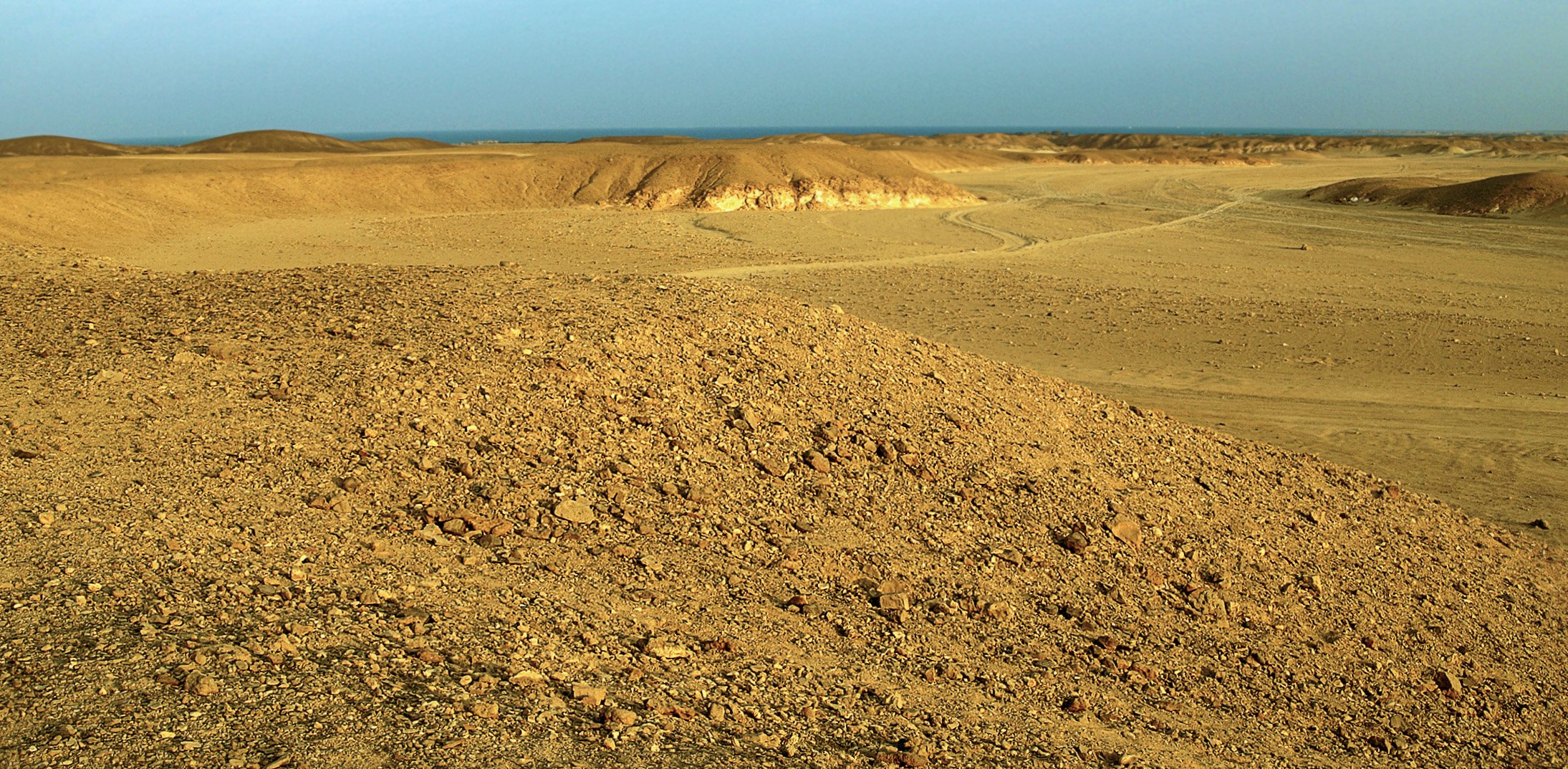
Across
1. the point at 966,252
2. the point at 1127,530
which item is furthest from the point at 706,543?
the point at 966,252

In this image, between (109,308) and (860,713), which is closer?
(860,713)

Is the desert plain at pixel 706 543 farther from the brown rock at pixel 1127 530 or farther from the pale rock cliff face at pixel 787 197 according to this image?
the pale rock cliff face at pixel 787 197

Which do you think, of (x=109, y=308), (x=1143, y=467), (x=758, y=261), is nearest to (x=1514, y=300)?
(x=758, y=261)

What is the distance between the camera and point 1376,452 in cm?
934

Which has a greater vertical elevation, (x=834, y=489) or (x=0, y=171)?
(x=0, y=171)

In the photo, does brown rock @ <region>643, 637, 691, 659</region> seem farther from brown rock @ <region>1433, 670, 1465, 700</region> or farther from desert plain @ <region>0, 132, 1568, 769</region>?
brown rock @ <region>1433, 670, 1465, 700</region>

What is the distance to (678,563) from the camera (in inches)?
195

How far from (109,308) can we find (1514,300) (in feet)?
60.3

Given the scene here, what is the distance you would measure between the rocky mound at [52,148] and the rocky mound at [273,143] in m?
3.75

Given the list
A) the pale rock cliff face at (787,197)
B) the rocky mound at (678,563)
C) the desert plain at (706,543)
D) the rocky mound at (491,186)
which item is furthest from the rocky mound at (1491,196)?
the rocky mound at (678,563)

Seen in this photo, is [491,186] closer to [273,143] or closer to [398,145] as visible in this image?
[398,145]

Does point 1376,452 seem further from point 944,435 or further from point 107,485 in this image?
point 107,485

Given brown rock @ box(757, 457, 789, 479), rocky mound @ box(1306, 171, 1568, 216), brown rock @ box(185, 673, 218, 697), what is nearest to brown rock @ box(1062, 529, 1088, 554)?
brown rock @ box(757, 457, 789, 479)

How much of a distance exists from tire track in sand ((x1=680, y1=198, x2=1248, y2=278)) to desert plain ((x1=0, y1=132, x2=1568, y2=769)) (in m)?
8.26
